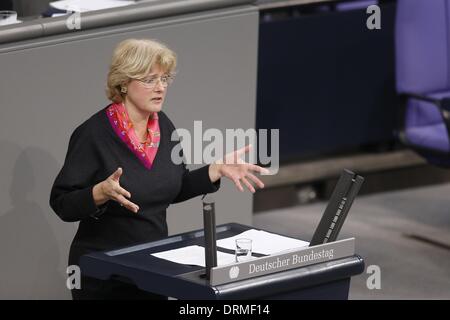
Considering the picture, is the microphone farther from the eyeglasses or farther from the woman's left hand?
the eyeglasses

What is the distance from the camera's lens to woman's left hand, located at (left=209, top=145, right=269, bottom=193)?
13.6 ft

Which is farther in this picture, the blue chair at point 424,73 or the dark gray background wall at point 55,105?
the blue chair at point 424,73

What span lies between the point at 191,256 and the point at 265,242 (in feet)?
0.89

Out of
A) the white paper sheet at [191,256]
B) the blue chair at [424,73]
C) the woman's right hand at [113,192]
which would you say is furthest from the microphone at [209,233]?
the blue chair at [424,73]

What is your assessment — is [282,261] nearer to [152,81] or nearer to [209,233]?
[209,233]

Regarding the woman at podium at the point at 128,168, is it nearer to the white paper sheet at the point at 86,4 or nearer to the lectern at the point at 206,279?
the lectern at the point at 206,279

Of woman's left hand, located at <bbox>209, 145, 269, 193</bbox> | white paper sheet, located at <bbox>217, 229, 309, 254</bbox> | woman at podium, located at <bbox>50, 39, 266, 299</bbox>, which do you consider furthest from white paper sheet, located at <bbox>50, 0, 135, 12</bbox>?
white paper sheet, located at <bbox>217, 229, 309, 254</bbox>

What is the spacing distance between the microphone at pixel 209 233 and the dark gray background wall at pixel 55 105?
1501mm

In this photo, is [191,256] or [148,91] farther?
[148,91]

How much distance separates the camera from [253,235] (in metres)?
4.24

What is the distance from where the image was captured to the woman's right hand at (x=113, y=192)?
12.9ft

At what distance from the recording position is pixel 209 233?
3.66 meters

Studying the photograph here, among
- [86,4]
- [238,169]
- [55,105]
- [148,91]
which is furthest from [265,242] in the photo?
[86,4]
